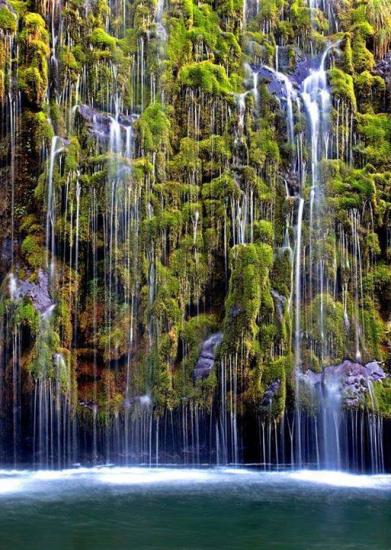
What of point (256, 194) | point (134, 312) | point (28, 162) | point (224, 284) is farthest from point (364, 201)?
point (28, 162)

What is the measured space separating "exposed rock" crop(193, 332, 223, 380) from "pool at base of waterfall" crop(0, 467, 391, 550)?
2.30 m

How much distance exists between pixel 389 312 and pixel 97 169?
26.8ft

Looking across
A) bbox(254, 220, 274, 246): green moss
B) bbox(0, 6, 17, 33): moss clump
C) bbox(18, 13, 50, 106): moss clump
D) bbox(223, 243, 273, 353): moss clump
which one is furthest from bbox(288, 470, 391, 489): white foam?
bbox(0, 6, 17, 33): moss clump

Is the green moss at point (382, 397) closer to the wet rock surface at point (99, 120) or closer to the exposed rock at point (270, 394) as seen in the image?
the exposed rock at point (270, 394)

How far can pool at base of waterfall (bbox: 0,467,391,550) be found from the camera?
1091 cm

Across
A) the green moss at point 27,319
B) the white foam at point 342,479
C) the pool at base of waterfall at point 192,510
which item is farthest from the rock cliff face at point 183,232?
the pool at base of waterfall at point 192,510

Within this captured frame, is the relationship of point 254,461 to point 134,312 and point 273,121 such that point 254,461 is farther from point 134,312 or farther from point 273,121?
point 273,121

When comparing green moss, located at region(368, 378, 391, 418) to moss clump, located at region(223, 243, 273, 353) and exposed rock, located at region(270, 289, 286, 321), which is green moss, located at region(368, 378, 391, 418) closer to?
exposed rock, located at region(270, 289, 286, 321)

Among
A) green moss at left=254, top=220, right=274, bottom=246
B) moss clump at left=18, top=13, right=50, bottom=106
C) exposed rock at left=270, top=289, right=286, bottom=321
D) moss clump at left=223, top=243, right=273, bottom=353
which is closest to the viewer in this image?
moss clump at left=223, top=243, right=273, bottom=353

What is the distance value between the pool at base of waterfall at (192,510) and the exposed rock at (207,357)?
7.54ft

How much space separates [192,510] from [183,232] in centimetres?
774

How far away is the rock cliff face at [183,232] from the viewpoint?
17.3m

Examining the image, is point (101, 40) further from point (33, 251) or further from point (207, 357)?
point (207, 357)

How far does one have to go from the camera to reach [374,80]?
2028 cm
